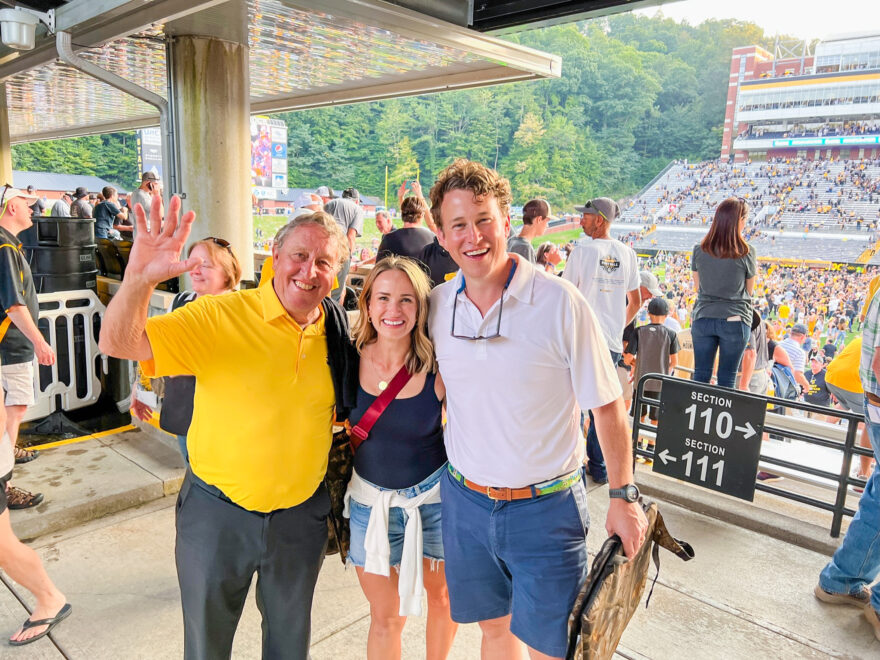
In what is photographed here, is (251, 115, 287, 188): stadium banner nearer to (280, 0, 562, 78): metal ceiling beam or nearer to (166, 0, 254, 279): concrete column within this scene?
(166, 0, 254, 279): concrete column

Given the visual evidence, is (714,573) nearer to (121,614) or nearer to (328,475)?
(328,475)

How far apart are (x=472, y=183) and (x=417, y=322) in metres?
0.53

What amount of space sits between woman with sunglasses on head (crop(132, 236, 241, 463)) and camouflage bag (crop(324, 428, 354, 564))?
2.80ft

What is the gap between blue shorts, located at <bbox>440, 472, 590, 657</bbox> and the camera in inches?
76.0

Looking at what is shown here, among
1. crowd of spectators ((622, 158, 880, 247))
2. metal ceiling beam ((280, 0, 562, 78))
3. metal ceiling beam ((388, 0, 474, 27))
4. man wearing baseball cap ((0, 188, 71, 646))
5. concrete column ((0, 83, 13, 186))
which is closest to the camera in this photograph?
man wearing baseball cap ((0, 188, 71, 646))

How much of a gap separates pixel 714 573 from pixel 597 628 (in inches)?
77.6

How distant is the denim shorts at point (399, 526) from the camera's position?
7.27ft

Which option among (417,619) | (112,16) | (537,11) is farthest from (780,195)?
(417,619)

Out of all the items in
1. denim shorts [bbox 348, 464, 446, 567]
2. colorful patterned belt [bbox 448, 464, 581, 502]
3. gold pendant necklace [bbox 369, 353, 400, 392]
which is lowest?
denim shorts [bbox 348, 464, 446, 567]

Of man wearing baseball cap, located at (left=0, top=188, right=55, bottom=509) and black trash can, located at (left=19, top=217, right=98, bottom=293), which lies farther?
black trash can, located at (left=19, top=217, right=98, bottom=293)

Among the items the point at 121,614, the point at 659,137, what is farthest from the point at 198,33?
the point at 659,137

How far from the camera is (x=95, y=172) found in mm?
51500

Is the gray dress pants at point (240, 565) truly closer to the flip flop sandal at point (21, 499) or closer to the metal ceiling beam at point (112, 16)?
the flip flop sandal at point (21, 499)

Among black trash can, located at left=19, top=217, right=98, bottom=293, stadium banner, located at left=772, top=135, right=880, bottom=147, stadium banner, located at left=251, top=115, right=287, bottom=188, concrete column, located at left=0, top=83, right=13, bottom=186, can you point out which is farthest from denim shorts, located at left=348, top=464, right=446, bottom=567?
stadium banner, located at left=772, top=135, right=880, bottom=147
